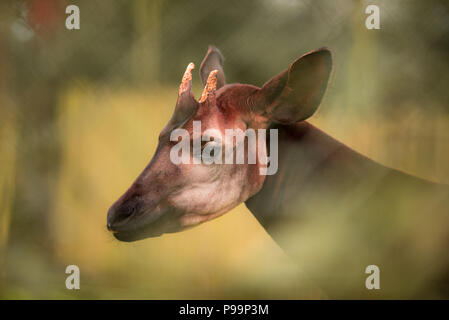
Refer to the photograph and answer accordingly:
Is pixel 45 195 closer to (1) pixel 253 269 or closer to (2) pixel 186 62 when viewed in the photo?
(2) pixel 186 62

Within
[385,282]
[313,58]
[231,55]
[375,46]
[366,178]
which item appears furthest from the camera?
[231,55]

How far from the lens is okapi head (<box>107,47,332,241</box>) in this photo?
1.67 metres

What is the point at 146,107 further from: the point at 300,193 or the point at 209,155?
the point at 300,193

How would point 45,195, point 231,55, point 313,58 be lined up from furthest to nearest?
1. point 45,195
2. point 231,55
3. point 313,58

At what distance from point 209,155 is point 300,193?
0.52 meters

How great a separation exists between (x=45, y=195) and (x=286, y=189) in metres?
2.16

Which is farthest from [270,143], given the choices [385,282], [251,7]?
[251,7]

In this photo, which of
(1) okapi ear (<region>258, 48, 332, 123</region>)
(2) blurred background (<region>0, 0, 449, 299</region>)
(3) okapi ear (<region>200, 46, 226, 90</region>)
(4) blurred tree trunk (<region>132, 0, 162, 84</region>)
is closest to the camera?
(1) okapi ear (<region>258, 48, 332, 123</region>)

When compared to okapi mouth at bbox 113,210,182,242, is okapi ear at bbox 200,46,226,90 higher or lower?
higher

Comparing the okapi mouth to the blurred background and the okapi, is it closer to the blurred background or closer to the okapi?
the okapi

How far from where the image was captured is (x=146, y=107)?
3.05m

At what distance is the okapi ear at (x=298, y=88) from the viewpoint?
1.62m

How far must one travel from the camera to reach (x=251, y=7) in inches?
111

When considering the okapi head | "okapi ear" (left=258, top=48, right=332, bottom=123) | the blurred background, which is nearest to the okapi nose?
the okapi head
